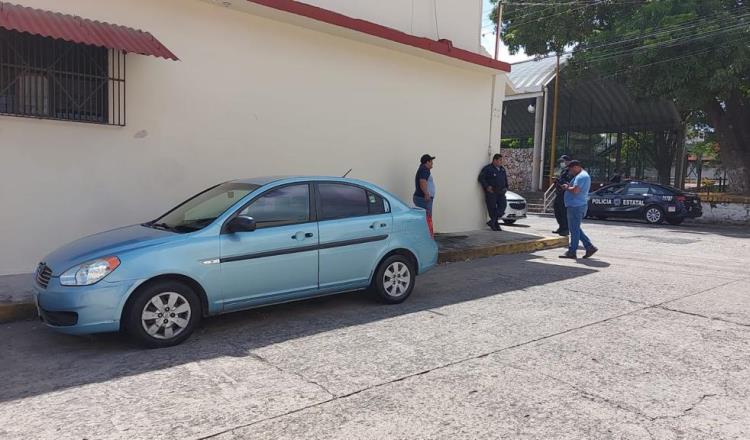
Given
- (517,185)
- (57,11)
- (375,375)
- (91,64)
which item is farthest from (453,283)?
(517,185)

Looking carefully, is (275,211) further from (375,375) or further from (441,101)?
(441,101)

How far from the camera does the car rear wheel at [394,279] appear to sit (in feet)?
19.9

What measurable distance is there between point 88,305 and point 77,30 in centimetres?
352

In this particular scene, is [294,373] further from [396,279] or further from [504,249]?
[504,249]

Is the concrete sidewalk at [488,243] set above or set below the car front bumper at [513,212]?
below

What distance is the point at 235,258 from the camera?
498cm

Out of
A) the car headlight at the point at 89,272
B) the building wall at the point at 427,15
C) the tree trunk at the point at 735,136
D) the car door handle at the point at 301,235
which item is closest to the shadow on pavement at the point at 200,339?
the car headlight at the point at 89,272

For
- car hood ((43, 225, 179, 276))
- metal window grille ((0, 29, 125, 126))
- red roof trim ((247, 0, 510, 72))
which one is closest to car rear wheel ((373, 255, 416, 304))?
car hood ((43, 225, 179, 276))

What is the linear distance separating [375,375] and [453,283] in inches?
141

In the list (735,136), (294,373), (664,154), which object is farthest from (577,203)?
(664,154)

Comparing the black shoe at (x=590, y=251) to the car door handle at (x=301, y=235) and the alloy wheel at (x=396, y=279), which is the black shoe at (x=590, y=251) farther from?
the car door handle at (x=301, y=235)

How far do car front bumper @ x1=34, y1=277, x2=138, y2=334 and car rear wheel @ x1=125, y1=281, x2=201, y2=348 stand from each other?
118 mm

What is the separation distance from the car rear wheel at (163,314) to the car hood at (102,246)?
15.5 inches

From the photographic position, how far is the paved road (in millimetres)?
3287
